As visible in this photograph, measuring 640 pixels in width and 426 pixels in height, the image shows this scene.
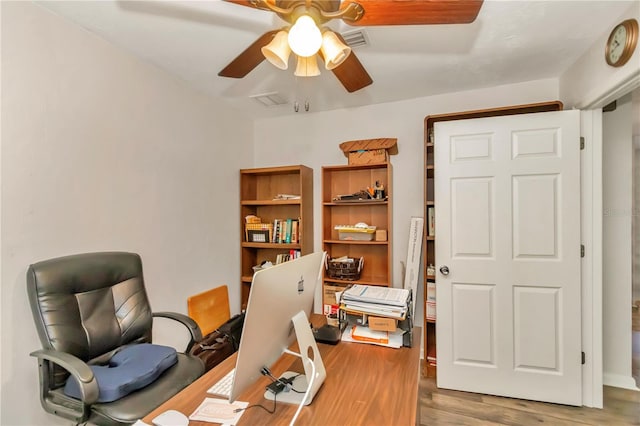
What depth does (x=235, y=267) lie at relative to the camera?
3.14 m

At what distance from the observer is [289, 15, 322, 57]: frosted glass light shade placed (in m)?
1.13

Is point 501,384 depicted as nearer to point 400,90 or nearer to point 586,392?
point 586,392

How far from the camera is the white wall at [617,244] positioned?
7.55ft

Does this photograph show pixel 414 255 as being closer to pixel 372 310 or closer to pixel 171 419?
pixel 372 310

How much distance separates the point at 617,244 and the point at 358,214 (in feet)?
6.71

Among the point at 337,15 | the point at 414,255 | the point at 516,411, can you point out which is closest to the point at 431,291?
the point at 414,255

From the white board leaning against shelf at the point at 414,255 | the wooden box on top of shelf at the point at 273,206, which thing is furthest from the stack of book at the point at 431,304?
the wooden box on top of shelf at the point at 273,206

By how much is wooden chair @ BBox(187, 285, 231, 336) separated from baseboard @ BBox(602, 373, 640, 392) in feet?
10.6

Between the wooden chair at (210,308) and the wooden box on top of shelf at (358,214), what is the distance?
1.00m

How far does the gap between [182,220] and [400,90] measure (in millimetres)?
2178

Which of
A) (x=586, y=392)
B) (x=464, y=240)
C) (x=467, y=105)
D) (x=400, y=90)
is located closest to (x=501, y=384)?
(x=586, y=392)

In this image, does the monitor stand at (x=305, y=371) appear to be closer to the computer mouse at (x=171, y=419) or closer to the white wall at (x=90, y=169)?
the computer mouse at (x=171, y=419)

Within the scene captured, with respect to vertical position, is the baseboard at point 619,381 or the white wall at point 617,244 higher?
the white wall at point 617,244

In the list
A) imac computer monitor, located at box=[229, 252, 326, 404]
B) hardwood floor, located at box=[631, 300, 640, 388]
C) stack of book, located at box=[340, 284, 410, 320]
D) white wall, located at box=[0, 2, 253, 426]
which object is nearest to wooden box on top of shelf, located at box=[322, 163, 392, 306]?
white wall, located at box=[0, 2, 253, 426]
